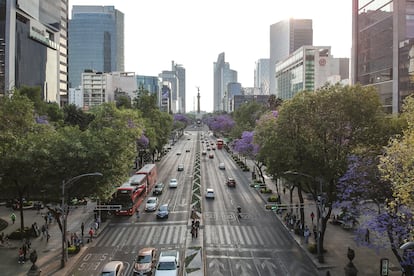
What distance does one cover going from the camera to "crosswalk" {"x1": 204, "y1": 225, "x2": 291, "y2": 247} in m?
35.2

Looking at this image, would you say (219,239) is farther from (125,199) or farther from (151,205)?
(151,205)

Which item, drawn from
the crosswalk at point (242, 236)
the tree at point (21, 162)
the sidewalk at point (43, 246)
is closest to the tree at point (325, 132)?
the crosswalk at point (242, 236)

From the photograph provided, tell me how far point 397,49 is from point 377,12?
10.8 m

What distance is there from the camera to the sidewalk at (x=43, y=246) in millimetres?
29081

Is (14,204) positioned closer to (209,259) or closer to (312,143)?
(209,259)

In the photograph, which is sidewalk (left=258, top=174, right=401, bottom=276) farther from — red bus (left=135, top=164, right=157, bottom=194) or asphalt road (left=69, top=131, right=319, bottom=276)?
red bus (left=135, top=164, right=157, bottom=194)

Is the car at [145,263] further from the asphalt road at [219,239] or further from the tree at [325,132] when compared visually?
the tree at [325,132]

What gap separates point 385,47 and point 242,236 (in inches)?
2025

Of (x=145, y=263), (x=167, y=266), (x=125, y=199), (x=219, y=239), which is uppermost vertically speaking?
(x=125, y=199)

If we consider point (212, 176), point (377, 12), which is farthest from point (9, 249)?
point (377, 12)

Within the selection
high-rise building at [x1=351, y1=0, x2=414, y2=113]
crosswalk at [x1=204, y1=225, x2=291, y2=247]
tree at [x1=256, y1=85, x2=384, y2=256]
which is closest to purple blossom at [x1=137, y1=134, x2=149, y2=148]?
crosswalk at [x1=204, y1=225, x2=291, y2=247]

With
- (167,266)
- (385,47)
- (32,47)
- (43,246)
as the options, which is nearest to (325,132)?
(167,266)

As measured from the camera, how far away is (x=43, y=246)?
34.2 meters

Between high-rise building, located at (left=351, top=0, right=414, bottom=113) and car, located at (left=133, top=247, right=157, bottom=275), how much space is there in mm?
49554
